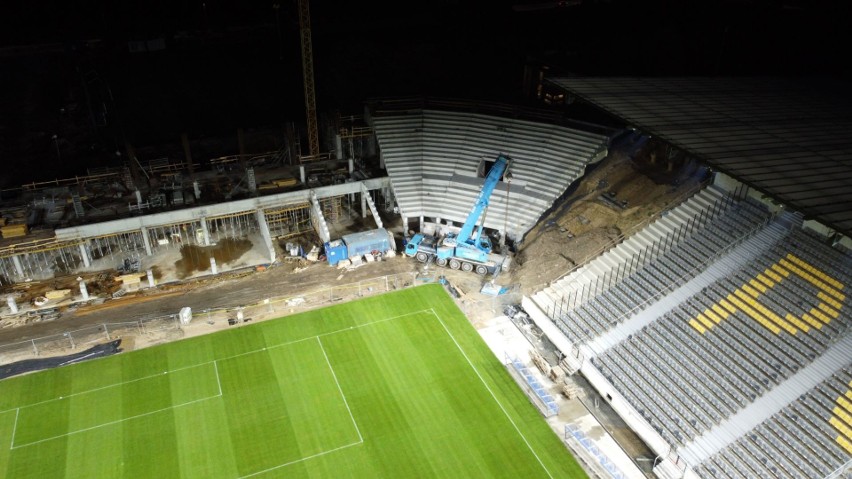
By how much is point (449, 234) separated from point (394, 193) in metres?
4.79

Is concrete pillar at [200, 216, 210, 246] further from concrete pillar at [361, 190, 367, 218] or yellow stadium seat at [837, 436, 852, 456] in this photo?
yellow stadium seat at [837, 436, 852, 456]

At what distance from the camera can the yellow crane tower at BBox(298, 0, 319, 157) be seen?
39.9 m

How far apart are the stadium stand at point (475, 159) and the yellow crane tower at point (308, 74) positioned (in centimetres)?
406

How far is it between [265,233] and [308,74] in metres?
10.8

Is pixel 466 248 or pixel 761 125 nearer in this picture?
pixel 761 125

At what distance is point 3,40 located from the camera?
38.1 m

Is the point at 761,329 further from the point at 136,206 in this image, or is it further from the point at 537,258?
the point at 136,206

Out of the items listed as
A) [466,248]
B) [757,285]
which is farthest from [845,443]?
[466,248]

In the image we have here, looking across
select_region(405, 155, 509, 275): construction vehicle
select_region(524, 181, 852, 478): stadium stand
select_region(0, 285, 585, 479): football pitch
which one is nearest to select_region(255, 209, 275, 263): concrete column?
select_region(0, 285, 585, 479): football pitch

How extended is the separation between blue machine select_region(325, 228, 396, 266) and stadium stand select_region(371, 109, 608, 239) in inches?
105

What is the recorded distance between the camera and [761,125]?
3102 centimetres

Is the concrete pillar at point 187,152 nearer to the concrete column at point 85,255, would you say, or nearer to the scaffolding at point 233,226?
the scaffolding at point 233,226

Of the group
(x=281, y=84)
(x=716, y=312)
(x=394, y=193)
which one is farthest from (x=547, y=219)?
(x=281, y=84)

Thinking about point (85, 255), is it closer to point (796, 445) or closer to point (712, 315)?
point (712, 315)
